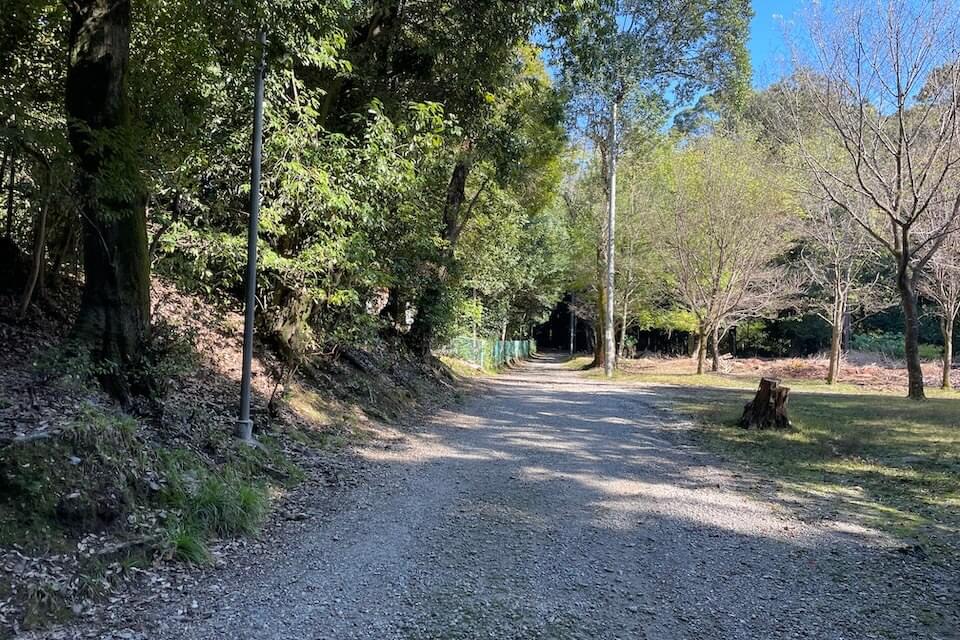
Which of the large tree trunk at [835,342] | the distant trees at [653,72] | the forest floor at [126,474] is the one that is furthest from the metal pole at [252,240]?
the large tree trunk at [835,342]

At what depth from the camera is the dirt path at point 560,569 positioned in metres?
3.63

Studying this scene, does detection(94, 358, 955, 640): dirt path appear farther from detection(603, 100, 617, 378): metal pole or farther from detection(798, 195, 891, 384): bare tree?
detection(603, 100, 617, 378): metal pole

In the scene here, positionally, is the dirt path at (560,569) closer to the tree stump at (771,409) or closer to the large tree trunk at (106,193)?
the large tree trunk at (106,193)

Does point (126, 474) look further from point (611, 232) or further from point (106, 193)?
point (611, 232)

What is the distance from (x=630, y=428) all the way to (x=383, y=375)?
5.48 metres

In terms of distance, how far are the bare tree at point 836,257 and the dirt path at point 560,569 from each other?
1859cm

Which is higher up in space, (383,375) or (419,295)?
(419,295)

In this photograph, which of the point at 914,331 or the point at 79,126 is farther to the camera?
the point at 914,331

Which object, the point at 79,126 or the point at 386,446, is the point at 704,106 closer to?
the point at 386,446

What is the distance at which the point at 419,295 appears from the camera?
1612 centimetres

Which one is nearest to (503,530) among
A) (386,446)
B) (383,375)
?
(386,446)

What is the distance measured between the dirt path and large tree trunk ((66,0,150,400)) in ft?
8.39

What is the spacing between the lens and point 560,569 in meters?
4.49

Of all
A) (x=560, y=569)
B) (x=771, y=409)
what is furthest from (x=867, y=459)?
(x=560, y=569)
